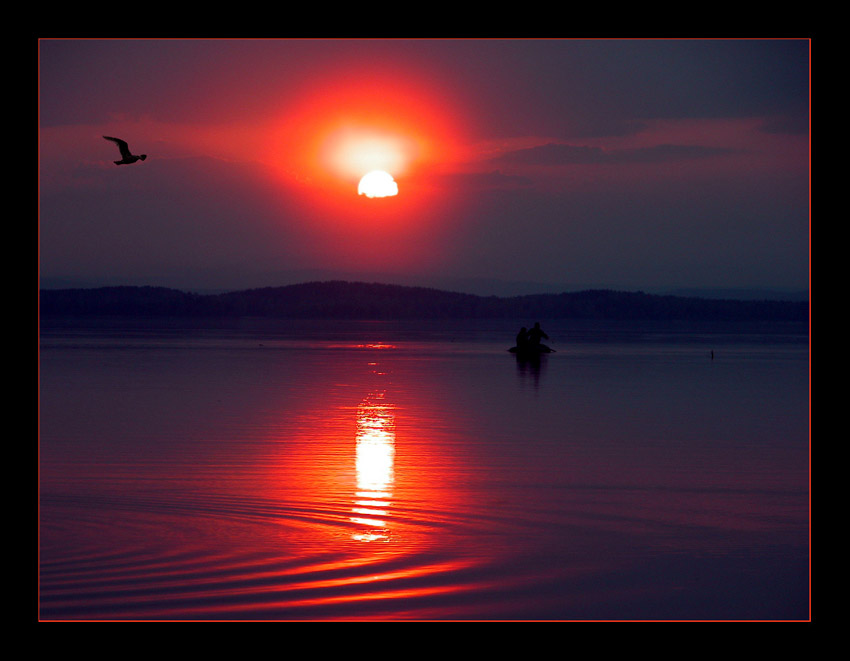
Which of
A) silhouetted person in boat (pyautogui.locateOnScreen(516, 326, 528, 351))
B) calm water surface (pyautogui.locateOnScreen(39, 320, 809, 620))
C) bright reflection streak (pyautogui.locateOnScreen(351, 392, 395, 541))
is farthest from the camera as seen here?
silhouetted person in boat (pyautogui.locateOnScreen(516, 326, 528, 351))

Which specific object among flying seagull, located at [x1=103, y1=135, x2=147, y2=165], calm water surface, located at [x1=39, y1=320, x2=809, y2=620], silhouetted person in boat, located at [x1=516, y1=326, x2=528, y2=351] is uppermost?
flying seagull, located at [x1=103, y1=135, x2=147, y2=165]

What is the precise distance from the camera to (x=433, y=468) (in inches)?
621

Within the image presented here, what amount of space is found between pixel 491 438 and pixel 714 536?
7983 millimetres

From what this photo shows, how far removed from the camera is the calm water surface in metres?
9.41

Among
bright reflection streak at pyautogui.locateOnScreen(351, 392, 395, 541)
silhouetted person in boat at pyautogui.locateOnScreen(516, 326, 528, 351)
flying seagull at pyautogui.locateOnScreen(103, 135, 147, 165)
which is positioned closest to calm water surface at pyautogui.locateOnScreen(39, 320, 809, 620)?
bright reflection streak at pyautogui.locateOnScreen(351, 392, 395, 541)

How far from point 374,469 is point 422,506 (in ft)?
9.00

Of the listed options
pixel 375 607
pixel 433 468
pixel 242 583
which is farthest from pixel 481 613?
pixel 433 468

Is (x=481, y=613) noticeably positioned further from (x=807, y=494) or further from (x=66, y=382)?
(x=66, y=382)

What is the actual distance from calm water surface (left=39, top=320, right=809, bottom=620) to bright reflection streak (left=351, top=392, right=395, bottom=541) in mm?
51

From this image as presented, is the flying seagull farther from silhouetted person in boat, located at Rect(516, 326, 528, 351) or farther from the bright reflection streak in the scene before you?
silhouetted person in boat, located at Rect(516, 326, 528, 351)

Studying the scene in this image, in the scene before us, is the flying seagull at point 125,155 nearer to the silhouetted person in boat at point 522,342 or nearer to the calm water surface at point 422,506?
the calm water surface at point 422,506

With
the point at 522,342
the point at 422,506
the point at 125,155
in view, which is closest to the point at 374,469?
the point at 422,506
